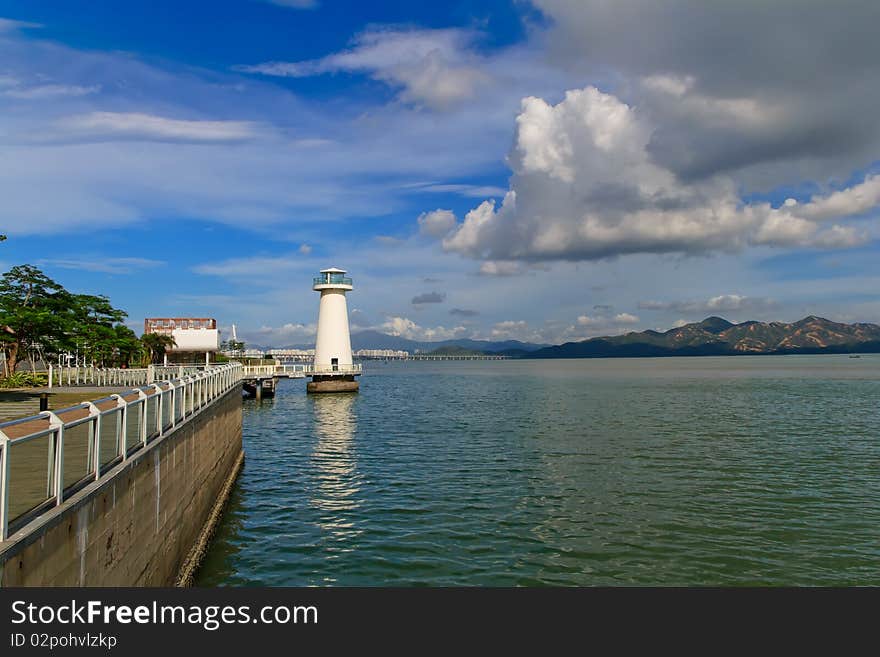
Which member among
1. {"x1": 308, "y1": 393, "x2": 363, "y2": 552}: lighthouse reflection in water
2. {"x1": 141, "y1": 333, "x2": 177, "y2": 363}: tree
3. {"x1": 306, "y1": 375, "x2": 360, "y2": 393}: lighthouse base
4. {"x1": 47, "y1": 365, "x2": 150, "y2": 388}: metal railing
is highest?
{"x1": 141, "y1": 333, "x2": 177, "y2": 363}: tree

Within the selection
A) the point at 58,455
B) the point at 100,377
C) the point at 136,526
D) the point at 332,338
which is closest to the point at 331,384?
the point at 332,338

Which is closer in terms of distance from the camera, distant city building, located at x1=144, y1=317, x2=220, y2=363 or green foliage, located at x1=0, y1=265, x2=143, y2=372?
green foliage, located at x1=0, y1=265, x2=143, y2=372

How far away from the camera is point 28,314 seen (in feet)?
129

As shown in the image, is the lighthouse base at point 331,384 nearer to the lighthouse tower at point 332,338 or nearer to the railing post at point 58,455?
the lighthouse tower at point 332,338

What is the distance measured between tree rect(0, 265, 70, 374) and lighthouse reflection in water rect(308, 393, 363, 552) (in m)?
19.7

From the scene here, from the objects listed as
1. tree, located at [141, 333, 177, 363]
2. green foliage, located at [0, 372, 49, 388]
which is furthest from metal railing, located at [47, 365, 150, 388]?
tree, located at [141, 333, 177, 363]

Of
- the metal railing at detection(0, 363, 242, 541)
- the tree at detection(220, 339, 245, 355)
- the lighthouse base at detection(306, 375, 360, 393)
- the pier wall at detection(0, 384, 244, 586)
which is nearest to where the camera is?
the metal railing at detection(0, 363, 242, 541)

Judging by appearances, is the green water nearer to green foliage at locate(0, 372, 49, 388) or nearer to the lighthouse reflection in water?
the lighthouse reflection in water

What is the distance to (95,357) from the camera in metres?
71.3

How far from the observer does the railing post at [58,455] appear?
7.95 meters

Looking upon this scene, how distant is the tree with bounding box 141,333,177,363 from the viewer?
3430 inches
